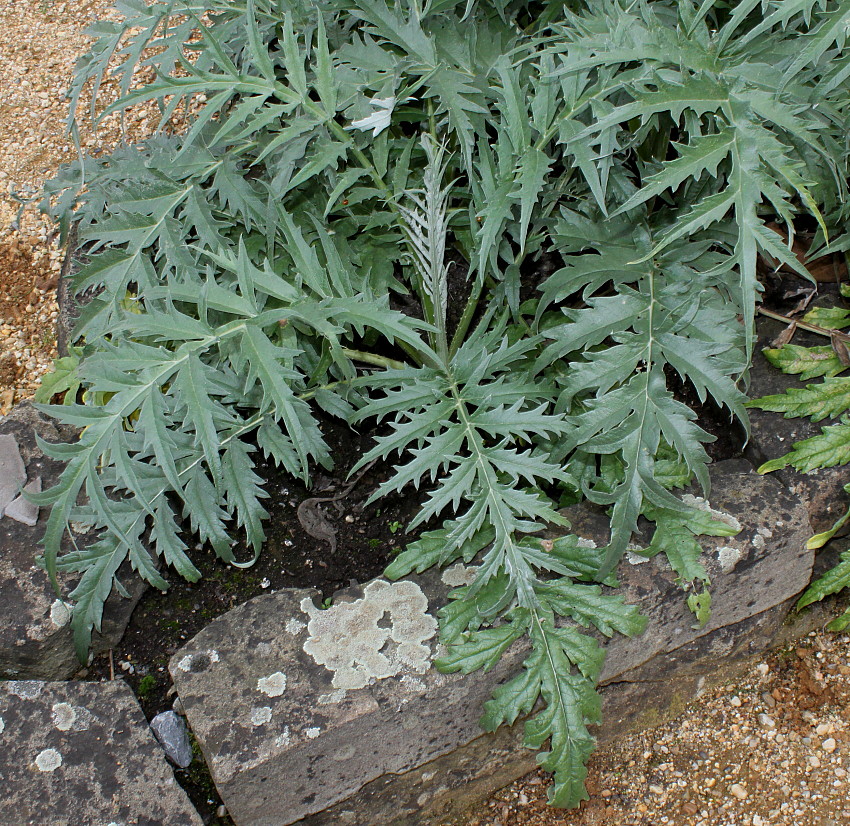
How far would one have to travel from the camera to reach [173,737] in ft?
5.51

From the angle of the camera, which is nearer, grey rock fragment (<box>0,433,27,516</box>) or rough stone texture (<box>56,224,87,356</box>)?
grey rock fragment (<box>0,433,27,516</box>)

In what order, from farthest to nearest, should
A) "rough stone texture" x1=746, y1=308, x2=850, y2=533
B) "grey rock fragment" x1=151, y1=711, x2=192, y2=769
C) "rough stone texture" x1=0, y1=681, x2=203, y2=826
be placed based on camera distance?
"rough stone texture" x1=746, y1=308, x2=850, y2=533, "grey rock fragment" x1=151, y1=711, x2=192, y2=769, "rough stone texture" x1=0, y1=681, x2=203, y2=826

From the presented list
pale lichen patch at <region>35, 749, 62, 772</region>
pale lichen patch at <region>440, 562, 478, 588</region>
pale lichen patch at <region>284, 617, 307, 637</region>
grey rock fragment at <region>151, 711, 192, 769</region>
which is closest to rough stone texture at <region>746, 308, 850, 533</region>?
pale lichen patch at <region>440, 562, 478, 588</region>

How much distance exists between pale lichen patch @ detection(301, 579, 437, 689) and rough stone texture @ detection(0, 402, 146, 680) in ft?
1.48

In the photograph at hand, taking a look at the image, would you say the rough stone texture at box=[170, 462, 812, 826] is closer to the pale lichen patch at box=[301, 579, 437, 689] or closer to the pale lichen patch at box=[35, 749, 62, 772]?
the pale lichen patch at box=[301, 579, 437, 689]

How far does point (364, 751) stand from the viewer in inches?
62.4

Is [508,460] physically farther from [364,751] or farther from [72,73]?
[72,73]

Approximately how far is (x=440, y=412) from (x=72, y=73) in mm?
2800

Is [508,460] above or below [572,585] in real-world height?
above

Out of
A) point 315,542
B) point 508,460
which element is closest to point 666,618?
point 508,460

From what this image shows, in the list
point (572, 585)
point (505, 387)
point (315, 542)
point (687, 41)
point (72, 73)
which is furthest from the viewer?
point (72, 73)

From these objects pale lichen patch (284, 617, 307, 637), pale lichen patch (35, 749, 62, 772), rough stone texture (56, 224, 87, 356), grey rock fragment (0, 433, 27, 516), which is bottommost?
pale lichen patch (35, 749, 62, 772)

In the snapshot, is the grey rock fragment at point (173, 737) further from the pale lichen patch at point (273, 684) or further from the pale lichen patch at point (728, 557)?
the pale lichen patch at point (728, 557)

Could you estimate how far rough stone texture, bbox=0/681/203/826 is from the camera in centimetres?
151
